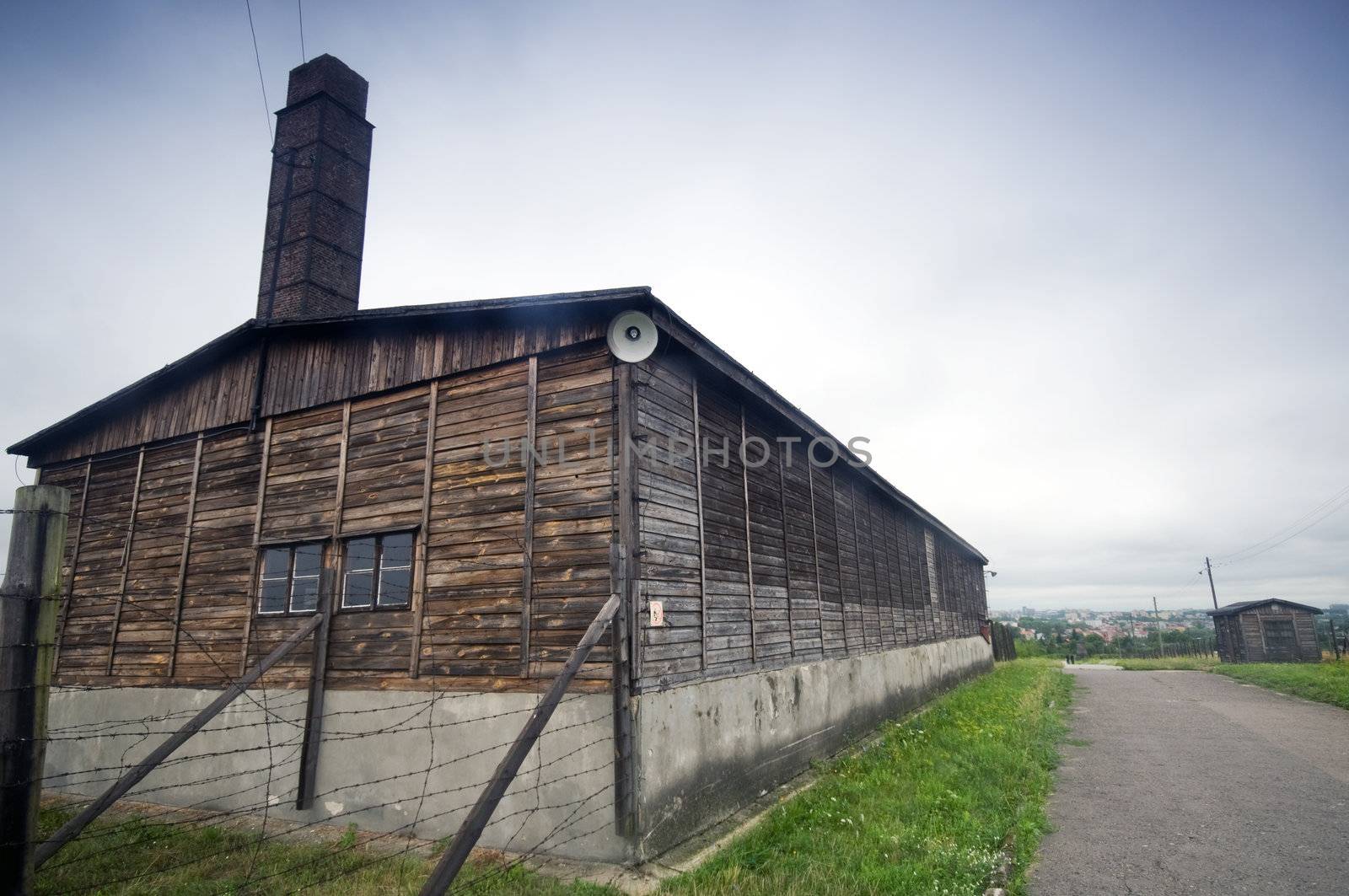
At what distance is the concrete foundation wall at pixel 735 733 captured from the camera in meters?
6.74

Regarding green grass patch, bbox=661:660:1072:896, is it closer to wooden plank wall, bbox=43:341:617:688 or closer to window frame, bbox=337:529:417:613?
wooden plank wall, bbox=43:341:617:688

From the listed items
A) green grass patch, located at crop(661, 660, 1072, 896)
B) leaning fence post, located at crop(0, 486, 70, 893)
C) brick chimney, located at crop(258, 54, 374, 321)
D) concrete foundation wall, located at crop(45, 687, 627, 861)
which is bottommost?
green grass patch, located at crop(661, 660, 1072, 896)

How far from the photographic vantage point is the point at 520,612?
729cm


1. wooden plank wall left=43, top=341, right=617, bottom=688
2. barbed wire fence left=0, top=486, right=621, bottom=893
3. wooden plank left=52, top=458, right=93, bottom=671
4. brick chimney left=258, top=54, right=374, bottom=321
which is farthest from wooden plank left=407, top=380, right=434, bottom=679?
wooden plank left=52, top=458, right=93, bottom=671

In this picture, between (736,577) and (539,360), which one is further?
(736,577)

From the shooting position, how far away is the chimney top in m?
15.1

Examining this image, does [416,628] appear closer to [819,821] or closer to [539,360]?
[539,360]

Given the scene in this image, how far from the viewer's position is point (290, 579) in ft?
30.5

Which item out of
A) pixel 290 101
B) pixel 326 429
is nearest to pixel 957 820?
pixel 326 429

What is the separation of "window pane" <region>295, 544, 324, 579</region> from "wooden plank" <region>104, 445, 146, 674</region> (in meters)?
3.83

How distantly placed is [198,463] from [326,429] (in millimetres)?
2736

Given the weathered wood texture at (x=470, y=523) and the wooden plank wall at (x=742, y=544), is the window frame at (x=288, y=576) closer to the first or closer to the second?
the weathered wood texture at (x=470, y=523)

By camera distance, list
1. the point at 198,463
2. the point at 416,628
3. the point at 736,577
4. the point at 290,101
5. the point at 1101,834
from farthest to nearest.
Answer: the point at 290,101 < the point at 198,463 < the point at 736,577 < the point at 416,628 < the point at 1101,834

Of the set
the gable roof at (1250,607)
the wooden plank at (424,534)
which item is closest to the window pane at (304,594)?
the wooden plank at (424,534)
